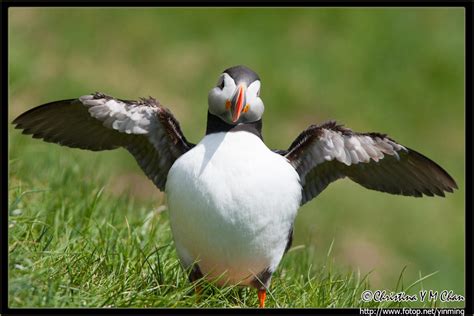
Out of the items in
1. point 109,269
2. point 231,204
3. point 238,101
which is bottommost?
point 109,269

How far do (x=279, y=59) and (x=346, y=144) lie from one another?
8.38 m

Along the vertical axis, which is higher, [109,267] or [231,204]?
[231,204]

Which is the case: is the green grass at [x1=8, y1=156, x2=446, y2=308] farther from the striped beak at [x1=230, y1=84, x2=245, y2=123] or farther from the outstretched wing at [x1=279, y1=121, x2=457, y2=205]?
the striped beak at [x1=230, y1=84, x2=245, y2=123]

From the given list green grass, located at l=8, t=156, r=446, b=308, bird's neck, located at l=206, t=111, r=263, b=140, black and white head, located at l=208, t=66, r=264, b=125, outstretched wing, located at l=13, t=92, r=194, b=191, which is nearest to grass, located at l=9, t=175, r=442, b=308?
green grass, located at l=8, t=156, r=446, b=308

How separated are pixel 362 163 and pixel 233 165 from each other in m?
1.05

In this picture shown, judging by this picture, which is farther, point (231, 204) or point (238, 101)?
point (238, 101)

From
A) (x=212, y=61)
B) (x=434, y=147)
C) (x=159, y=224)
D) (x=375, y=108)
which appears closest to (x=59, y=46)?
(x=212, y=61)

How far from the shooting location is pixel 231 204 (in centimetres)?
538

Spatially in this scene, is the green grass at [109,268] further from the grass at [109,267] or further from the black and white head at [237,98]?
the black and white head at [237,98]

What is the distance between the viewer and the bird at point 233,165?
5.43m

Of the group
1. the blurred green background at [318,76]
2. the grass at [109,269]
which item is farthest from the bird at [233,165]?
the blurred green background at [318,76]

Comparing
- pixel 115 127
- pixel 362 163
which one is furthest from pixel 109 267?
pixel 362 163

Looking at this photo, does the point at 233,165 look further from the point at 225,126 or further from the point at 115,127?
the point at 115,127
